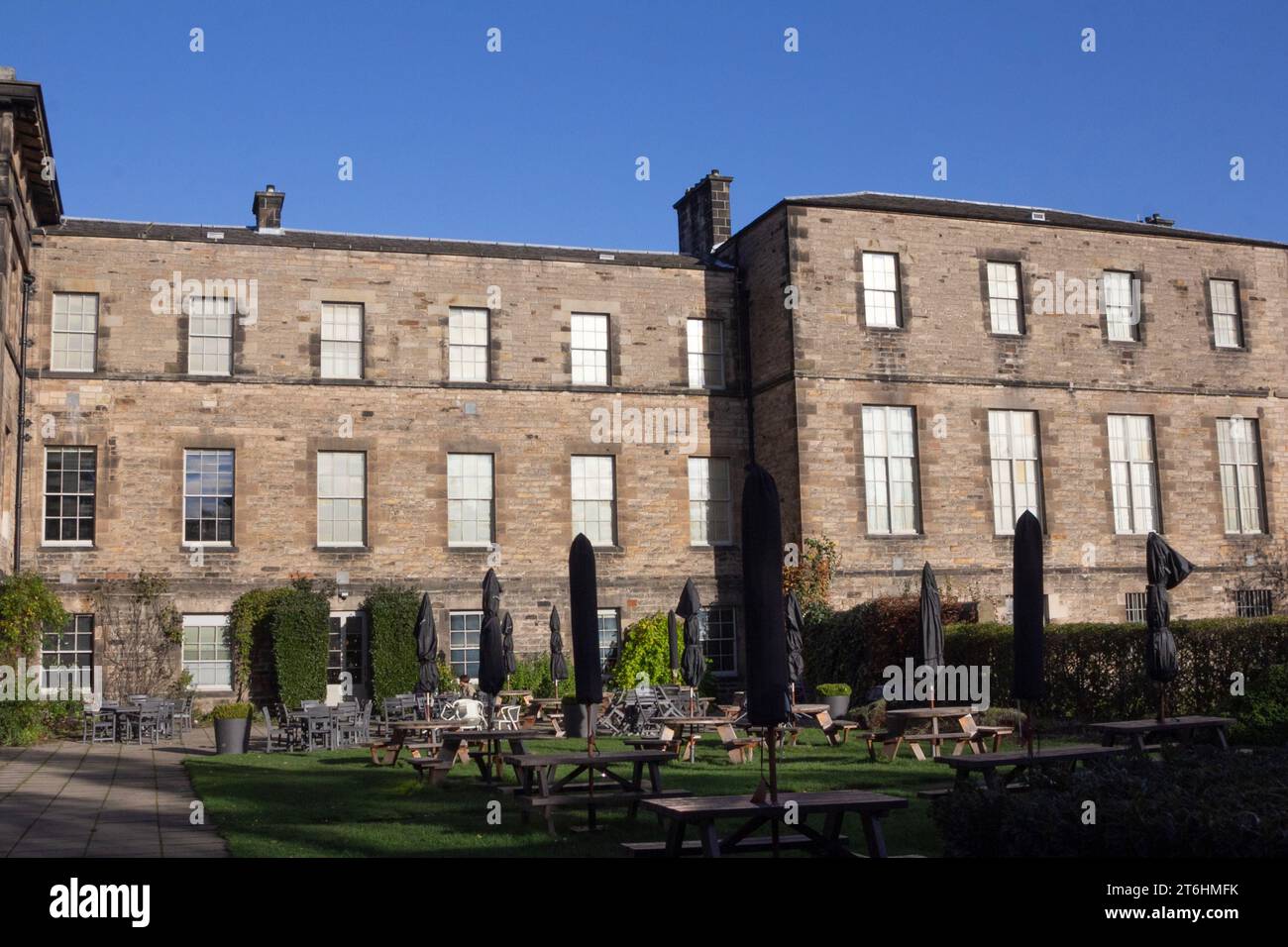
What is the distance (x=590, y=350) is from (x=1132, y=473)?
1227cm

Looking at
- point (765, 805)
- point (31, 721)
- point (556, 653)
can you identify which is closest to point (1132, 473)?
point (556, 653)

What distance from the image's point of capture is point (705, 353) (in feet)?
90.5

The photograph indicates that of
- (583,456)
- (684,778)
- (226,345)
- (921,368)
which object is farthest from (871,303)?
(684,778)

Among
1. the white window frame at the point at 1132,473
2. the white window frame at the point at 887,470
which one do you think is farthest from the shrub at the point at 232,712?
the white window frame at the point at 1132,473

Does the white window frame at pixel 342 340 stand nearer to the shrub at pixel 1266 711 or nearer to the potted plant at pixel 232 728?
the potted plant at pixel 232 728

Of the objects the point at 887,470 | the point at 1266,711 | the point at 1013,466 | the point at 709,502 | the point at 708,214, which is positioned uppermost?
the point at 708,214

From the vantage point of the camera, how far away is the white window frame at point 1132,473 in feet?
91.5

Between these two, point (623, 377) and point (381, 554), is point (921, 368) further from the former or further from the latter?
point (381, 554)

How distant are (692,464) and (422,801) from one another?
601 inches

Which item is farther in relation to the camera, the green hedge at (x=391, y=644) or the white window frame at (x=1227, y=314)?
the white window frame at (x=1227, y=314)

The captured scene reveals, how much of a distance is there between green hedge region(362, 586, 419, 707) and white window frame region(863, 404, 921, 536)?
9267 mm

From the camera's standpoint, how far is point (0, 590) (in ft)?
64.1

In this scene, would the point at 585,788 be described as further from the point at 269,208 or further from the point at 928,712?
the point at 269,208

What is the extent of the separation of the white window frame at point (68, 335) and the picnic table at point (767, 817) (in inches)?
745
